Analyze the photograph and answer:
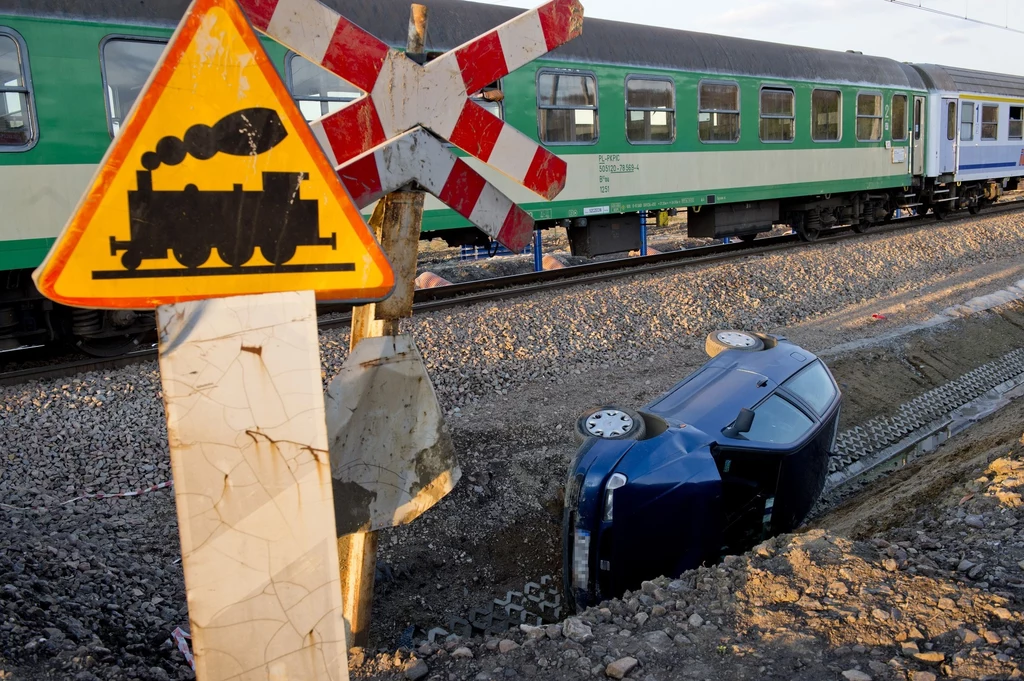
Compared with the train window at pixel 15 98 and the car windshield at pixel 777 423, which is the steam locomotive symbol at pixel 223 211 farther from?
the train window at pixel 15 98

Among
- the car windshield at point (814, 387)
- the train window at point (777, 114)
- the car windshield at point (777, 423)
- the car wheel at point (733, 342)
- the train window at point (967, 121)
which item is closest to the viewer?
the car windshield at point (777, 423)

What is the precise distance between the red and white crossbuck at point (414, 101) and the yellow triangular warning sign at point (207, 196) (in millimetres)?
749

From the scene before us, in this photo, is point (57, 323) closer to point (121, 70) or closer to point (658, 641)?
point (121, 70)

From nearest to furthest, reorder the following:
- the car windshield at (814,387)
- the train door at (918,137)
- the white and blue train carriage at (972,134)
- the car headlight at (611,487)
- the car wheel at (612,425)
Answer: the car headlight at (611,487) < the car wheel at (612,425) < the car windshield at (814,387) < the train door at (918,137) < the white and blue train carriage at (972,134)

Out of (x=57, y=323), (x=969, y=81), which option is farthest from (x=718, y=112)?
(x=969, y=81)

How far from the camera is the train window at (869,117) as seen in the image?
16.2 meters

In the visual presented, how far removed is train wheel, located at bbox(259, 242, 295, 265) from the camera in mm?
1875

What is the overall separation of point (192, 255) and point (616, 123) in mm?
10217

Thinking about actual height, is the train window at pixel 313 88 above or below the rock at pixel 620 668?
above

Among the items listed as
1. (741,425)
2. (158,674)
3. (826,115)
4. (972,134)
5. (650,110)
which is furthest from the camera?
(972,134)

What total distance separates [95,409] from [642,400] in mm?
4669

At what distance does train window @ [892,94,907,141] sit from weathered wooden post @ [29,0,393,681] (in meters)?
18.2

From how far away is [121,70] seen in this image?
7770 millimetres

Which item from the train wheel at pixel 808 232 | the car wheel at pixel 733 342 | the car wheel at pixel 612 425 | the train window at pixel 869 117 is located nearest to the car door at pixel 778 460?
the car wheel at pixel 733 342
